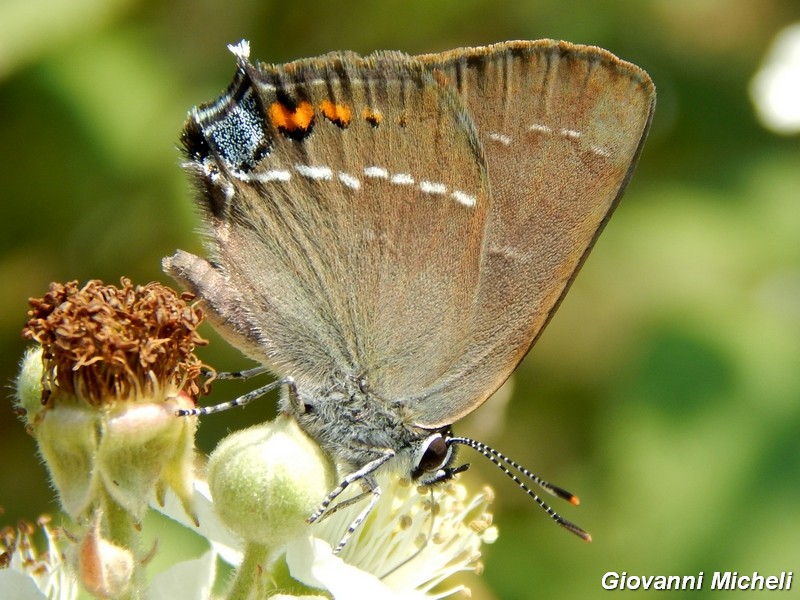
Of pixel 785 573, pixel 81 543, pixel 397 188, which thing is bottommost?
pixel 785 573

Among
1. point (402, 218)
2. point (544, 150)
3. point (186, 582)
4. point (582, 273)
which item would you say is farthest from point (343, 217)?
point (582, 273)

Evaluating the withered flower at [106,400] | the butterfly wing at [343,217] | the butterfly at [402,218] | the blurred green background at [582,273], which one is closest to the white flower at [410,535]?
the butterfly at [402,218]

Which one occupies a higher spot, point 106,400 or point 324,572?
point 106,400

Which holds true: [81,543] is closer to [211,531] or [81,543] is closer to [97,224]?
[211,531]

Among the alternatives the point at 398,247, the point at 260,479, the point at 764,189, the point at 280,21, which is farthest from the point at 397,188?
the point at 764,189

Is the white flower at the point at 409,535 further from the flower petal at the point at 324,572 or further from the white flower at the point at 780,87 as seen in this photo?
the white flower at the point at 780,87

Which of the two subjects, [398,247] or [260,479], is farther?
[398,247]

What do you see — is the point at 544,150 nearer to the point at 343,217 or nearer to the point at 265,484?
the point at 343,217

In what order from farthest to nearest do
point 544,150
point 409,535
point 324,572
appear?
point 409,535, point 544,150, point 324,572
